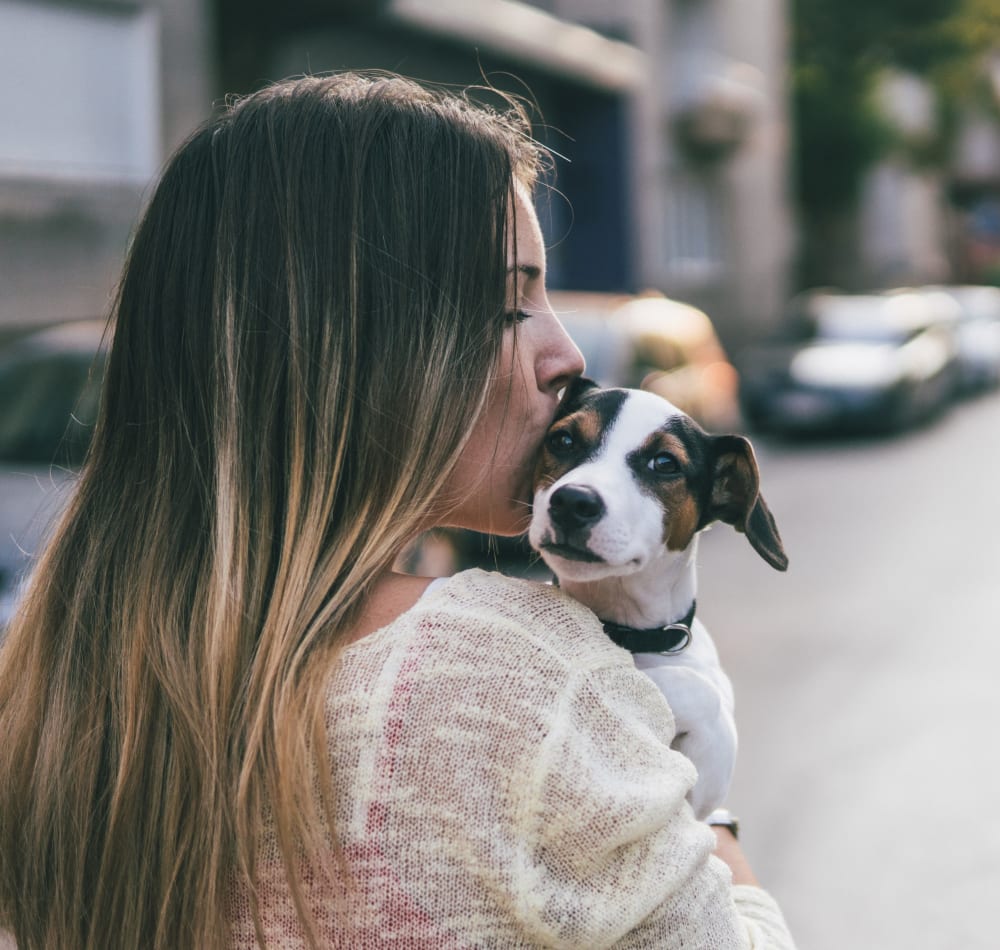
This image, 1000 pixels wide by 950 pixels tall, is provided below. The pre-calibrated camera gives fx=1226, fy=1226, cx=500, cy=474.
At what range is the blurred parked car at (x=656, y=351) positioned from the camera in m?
8.35

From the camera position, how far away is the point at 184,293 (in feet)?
4.71

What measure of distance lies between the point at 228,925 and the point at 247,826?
132 millimetres

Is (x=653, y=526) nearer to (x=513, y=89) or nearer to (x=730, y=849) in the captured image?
(x=730, y=849)

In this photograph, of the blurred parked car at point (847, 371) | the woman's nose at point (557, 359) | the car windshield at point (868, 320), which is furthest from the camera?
the car windshield at point (868, 320)

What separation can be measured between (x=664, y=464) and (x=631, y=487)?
0.41 ft

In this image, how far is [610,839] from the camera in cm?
117

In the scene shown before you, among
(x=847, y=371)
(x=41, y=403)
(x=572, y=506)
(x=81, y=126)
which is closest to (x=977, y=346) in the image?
(x=847, y=371)

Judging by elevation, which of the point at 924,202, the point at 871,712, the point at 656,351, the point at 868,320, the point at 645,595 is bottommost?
the point at 924,202

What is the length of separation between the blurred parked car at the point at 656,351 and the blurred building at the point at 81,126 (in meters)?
3.29

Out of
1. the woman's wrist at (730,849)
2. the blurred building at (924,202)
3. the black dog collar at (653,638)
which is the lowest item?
the blurred building at (924,202)

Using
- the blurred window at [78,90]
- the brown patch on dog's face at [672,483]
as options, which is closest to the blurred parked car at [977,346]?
the blurred window at [78,90]

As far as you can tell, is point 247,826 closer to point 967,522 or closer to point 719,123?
point 967,522

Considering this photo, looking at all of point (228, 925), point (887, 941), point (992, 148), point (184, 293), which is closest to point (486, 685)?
point (228, 925)

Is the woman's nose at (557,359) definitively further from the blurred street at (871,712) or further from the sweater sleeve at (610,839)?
the blurred street at (871,712)
